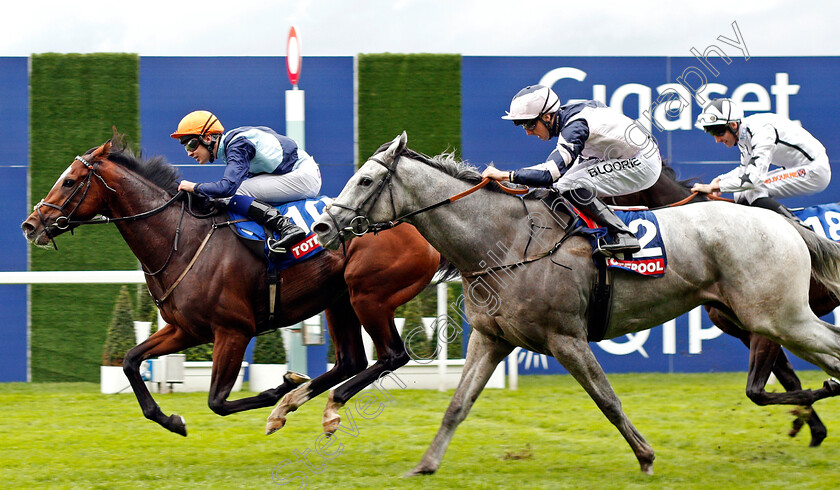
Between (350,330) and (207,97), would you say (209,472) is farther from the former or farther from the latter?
(207,97)

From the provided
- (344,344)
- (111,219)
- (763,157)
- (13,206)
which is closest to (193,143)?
(111,219)

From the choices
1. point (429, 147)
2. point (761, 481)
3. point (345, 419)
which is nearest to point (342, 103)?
point (429, 147)

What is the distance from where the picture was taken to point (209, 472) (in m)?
4.93

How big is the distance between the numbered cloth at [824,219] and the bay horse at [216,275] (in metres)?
2.28

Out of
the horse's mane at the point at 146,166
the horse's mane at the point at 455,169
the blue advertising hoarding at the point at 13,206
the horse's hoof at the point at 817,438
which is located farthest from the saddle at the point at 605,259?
the blue advertising hoarding at the point at 13,206

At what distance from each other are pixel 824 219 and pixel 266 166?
11.0 feet

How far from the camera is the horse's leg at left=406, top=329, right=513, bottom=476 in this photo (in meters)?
4.70

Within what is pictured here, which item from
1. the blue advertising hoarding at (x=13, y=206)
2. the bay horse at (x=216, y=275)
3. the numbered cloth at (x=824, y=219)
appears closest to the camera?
the bay horse at (x=216, y=275)

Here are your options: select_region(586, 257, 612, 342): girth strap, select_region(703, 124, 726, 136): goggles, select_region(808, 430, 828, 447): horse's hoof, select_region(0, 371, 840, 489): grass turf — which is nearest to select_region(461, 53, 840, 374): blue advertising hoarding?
select_region(0, 371, 840, 489): grass turf

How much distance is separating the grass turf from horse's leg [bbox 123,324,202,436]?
239 millimetres

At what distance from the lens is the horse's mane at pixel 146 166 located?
5.50 meters

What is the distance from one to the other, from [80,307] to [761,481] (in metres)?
6.30

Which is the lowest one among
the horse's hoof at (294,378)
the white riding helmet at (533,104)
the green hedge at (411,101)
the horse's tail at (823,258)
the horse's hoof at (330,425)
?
the horse's hoof at (330,425)

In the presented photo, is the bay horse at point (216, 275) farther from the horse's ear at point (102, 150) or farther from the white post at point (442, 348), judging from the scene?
the white post at point (442, 348)
